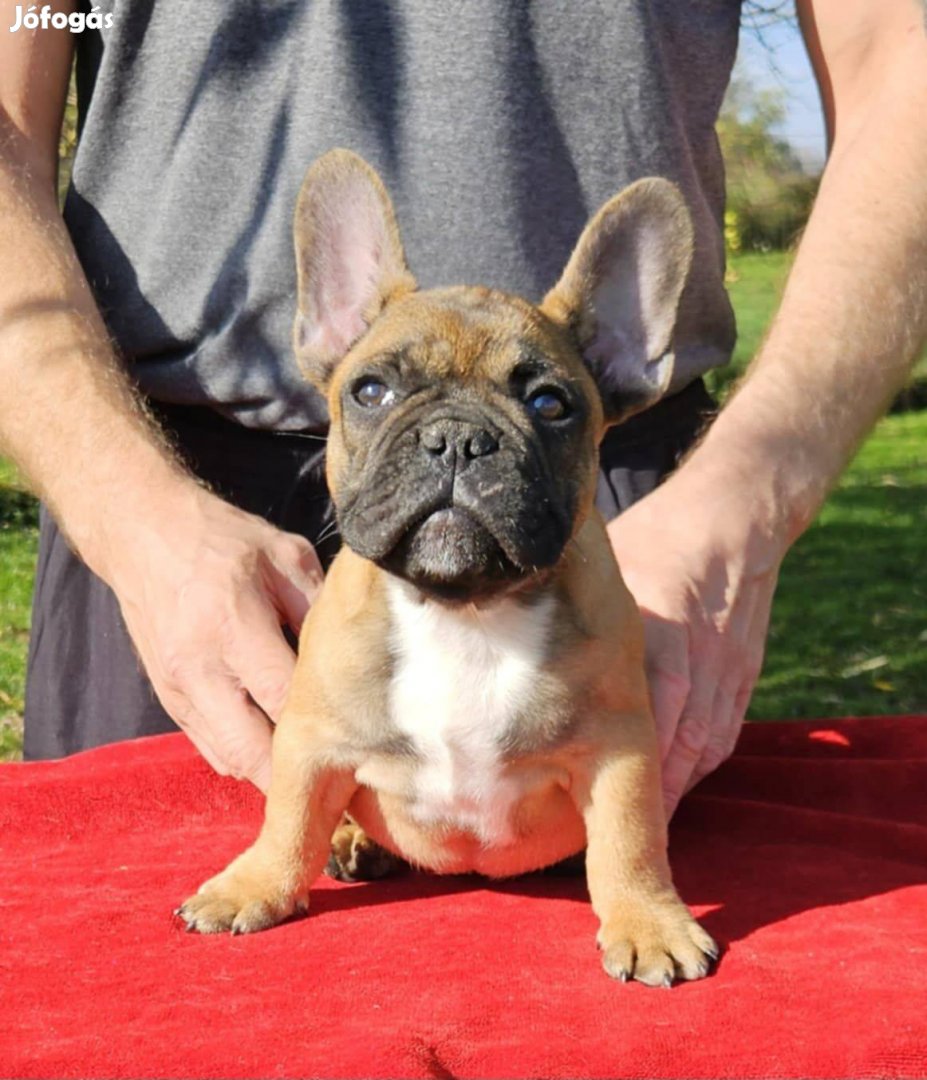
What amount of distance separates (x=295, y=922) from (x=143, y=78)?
2096mm

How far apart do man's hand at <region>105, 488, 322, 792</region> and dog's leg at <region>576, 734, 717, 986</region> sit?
659 millimetres

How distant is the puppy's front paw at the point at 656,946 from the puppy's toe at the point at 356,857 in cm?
61

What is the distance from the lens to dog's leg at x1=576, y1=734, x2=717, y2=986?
2.46 m

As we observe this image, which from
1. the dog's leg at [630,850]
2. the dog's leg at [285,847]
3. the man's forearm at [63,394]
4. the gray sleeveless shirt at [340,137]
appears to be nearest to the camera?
the dog's leg at [630,850]

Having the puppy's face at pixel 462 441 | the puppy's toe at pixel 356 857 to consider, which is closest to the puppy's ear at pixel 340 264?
the puppy's face at pixel 462 441

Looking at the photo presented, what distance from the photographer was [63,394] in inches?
134

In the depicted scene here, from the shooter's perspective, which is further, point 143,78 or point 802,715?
point 802,715

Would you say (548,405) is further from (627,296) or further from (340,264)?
(340,264)

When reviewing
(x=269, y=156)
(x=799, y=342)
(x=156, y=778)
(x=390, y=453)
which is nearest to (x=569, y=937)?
(x=390, y=453)

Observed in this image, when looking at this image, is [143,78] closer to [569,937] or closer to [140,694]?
[140,694]

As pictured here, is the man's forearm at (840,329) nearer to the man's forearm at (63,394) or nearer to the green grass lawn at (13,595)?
the man's forearm at (63,394)

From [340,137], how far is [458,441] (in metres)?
1.34

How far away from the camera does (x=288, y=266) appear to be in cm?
358

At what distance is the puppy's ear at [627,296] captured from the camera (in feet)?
9.45
